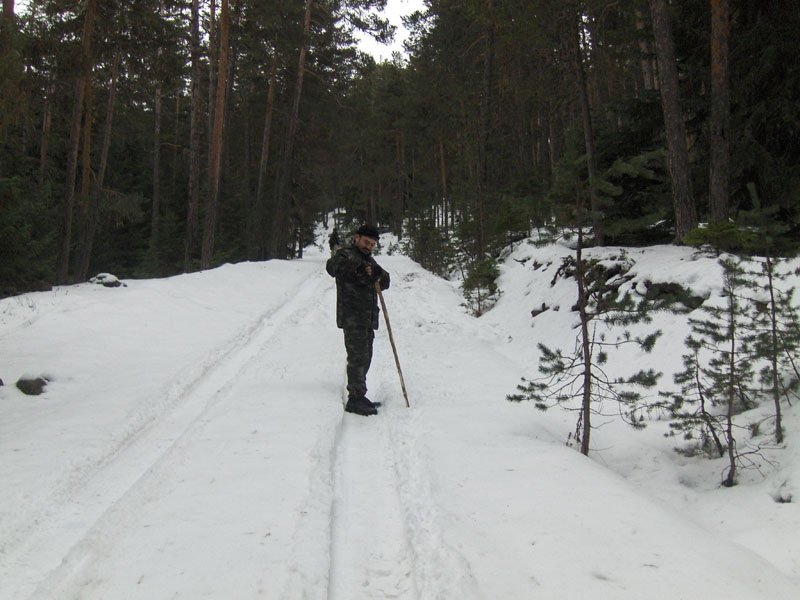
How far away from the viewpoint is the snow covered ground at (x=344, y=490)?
271cm

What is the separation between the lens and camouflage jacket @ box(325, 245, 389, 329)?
19.4 feet

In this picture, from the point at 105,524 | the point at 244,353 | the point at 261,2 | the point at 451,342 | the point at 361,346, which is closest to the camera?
the point at 105,524

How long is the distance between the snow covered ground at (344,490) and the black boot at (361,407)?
14 centimetres

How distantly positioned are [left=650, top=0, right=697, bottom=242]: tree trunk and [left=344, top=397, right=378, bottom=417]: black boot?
21.0 feet

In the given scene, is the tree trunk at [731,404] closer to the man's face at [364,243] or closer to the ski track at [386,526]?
the ski track at [386,526]

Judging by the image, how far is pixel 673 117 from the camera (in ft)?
28.4

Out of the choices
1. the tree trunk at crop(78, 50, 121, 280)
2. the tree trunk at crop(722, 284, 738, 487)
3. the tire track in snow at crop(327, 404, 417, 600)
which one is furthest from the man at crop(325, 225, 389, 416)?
the tree trunk at crop(78, 50, 121, 280)

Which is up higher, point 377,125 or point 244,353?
point 377,125

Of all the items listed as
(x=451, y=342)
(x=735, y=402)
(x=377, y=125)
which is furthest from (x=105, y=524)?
(x=377, y=125)

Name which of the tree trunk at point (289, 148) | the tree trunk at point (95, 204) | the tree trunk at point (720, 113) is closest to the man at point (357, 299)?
the tree trunk at point (720, 113)

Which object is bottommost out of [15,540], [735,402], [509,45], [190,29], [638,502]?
[15,540]

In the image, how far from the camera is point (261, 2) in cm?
1845

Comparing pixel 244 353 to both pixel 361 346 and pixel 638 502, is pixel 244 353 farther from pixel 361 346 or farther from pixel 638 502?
pixel 638 502

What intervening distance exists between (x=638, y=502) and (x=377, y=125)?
3959 cm
